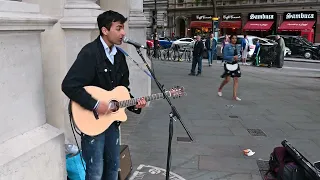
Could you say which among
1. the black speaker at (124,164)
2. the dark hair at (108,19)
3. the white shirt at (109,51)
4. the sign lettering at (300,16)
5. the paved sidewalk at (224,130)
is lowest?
the paved sidewalk at (224,130)

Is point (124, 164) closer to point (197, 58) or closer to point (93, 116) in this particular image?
point (93, 116)

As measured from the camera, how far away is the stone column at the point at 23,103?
2768 millimetres

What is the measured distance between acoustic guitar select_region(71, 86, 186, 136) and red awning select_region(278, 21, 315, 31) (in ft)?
109

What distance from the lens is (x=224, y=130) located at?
21.2 ft

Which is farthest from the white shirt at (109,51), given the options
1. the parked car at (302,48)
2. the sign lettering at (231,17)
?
the sign lettering at (231,17)

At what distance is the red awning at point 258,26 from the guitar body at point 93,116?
116 feet

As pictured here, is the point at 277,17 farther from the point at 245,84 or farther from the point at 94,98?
the point at 94,98

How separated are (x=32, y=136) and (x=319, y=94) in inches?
374

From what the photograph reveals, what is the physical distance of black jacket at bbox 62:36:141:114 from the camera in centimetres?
286

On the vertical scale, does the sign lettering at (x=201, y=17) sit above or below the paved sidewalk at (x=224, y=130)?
above

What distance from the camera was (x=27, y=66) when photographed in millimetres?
3012

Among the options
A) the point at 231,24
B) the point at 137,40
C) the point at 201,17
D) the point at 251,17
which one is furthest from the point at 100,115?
the point at 201,17

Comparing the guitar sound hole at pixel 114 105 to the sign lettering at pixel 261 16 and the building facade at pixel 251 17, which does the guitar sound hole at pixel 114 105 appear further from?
the sign lettering at pixel 261 16

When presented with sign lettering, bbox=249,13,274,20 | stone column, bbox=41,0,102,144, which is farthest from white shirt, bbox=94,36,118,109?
sign lettering, bbox=249,13,274,20
